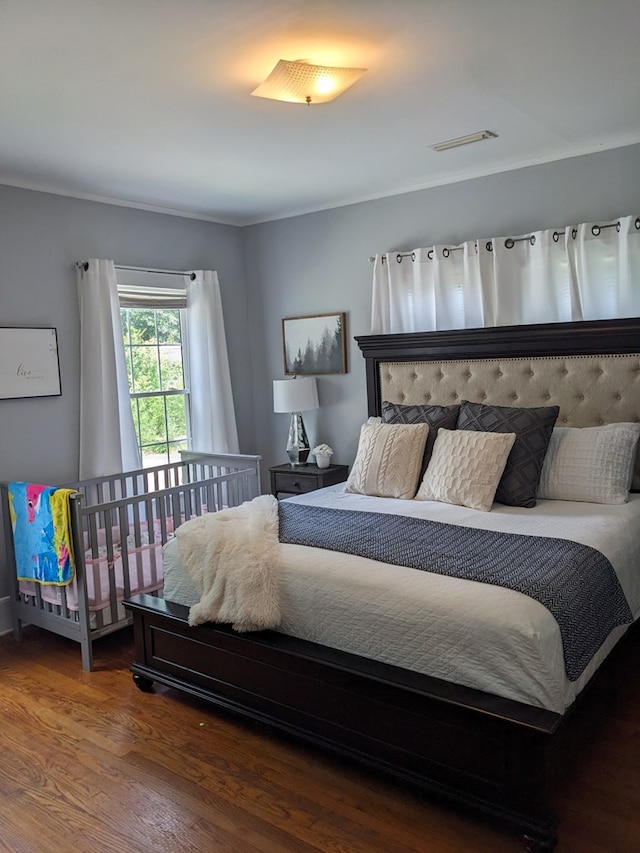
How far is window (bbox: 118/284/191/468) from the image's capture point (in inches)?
172

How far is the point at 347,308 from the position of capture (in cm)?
459

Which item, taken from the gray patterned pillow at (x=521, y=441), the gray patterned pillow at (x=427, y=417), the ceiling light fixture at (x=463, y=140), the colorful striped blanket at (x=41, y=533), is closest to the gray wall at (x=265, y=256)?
the colorful striped blanket at (x=41, y=533)

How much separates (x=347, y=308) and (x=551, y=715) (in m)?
3.21

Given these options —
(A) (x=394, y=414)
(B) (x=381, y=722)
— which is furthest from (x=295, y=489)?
(B) (x=381, y=722)

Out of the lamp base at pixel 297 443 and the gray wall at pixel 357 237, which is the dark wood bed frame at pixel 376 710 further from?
the gray wall at pixel 357 237

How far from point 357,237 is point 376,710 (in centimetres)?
319

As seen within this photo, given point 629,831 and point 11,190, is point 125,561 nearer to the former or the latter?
point 11,190

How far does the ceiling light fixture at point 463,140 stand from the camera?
3.23 meters

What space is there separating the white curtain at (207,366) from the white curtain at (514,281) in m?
1.13

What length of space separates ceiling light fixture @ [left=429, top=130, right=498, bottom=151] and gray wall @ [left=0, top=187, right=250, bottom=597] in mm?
1994

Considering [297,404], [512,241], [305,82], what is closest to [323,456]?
[297,404]

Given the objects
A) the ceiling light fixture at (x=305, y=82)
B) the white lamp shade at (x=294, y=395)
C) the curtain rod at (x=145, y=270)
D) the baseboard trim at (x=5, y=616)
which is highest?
the ceiling light fixture at (x=305, y=82)

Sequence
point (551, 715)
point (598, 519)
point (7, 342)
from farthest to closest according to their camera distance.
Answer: point (7, 342) → point (598, 519) → point (551, 715)

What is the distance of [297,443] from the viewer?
15.2 ft
